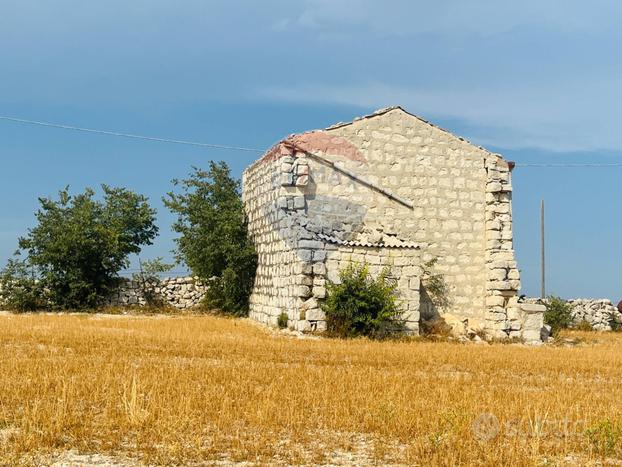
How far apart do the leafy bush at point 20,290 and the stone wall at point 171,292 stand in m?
2.94

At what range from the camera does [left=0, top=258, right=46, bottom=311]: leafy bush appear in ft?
84.6

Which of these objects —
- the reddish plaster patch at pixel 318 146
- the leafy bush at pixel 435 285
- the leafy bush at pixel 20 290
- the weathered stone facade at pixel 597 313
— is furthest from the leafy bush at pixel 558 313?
the leafy bush at pixel 20 290

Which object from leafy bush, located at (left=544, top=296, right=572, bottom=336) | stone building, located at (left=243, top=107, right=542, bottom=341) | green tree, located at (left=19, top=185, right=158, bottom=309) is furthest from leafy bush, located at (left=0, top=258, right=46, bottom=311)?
leafy bush, located at (left=544, top=296, right=572, bottom=336)

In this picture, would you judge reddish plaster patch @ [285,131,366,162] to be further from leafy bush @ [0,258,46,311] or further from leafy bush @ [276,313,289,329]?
leafy bush @ [0,258,46,311]

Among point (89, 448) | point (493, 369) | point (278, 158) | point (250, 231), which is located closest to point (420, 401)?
point (89, 448)

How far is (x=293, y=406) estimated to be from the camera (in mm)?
8055

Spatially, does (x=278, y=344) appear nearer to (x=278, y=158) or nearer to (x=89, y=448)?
(x=278, y=158)

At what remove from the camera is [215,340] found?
1592cm

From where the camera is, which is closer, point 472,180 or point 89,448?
point 89,448

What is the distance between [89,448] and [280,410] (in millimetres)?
2246

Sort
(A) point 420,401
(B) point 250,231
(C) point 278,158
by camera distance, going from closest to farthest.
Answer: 1. (A) point 420,401
2. (C) point 278,158
3. (B) point 250,231

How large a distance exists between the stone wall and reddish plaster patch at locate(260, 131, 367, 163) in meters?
9.00

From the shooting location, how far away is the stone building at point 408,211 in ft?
65.9

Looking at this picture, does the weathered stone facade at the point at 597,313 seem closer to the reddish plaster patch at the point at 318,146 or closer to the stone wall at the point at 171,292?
the reddish plaster patch at the point at 318,146
